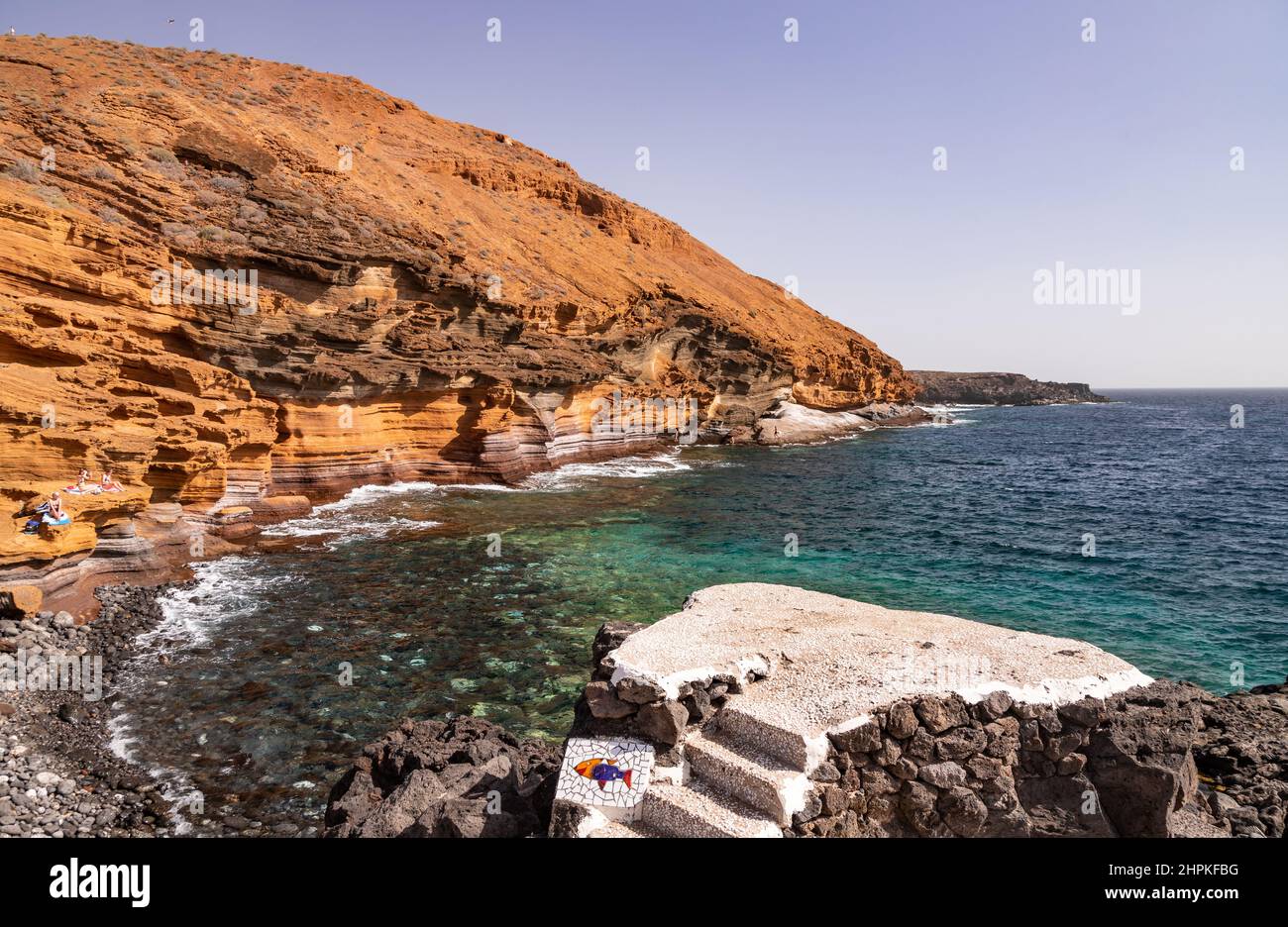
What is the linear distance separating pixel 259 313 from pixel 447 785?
946 inches

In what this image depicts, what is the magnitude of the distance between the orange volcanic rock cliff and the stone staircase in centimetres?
1626

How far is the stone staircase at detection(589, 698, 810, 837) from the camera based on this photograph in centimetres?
645

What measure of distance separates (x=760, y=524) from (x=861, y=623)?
62.1ft

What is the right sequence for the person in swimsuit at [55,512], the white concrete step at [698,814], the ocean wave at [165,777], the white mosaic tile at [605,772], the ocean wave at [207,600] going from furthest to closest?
the person in swimsuit at [55,512] → the ocean wave at [207,600] → the ocean wave at [165,777] → the white mosaic tile at [605,772] → the white concrete step at [698,814]

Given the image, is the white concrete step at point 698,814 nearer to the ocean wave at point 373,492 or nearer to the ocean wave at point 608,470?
the ocean wave at point 373,492

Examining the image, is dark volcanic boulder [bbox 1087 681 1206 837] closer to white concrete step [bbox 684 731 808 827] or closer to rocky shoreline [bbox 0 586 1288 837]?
rocky shoreline [bbox 0 586 1288 837]

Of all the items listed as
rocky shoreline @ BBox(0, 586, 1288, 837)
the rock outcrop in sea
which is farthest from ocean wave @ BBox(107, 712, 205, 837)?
the rock outcrop in sea

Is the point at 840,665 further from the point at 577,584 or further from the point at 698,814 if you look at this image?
the point at 577,584

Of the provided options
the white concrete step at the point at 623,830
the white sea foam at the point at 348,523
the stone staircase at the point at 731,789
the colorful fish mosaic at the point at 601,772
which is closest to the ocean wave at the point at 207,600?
the white sea foam at the point at 348,523

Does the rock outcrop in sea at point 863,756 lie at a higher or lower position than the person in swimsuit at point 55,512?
lower

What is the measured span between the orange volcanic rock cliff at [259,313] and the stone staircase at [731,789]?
640 inches

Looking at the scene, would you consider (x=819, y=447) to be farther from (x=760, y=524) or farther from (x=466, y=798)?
(x=466, y=798)

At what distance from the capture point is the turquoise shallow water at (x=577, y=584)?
12.1 metres

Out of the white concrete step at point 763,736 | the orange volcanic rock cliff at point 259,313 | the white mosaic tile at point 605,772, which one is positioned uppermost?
the orange volcanic rock cliff at point 259,313
